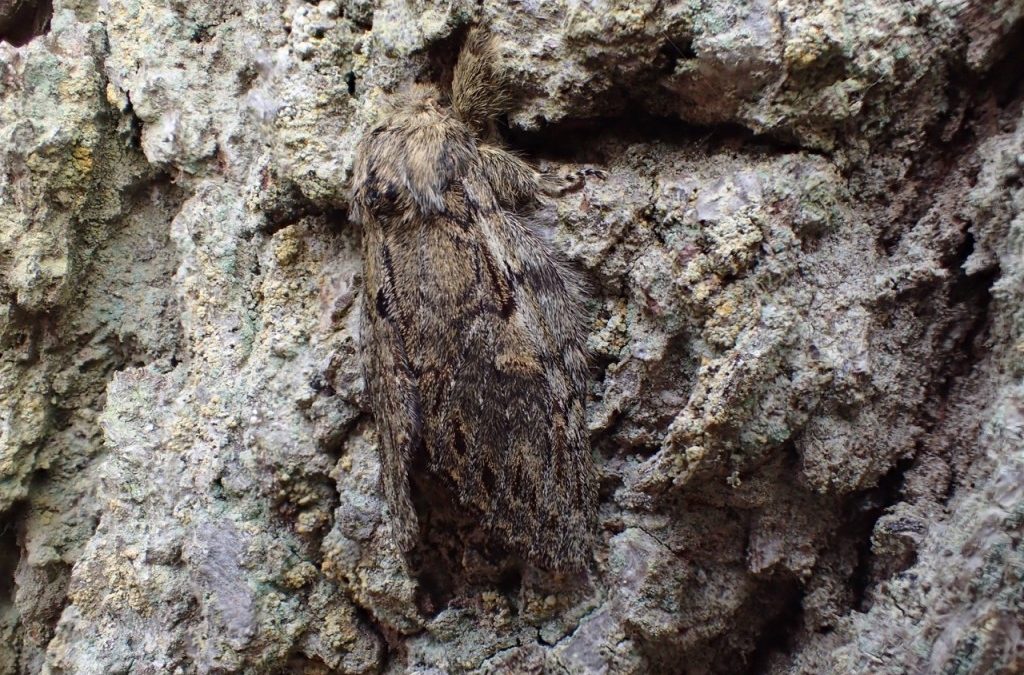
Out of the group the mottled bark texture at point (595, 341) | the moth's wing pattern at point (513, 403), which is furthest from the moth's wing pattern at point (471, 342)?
the mottled bark texture at point (595, 341)

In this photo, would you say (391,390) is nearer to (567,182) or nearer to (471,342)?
(471,342)

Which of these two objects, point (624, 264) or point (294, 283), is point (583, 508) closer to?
point (624, 264)

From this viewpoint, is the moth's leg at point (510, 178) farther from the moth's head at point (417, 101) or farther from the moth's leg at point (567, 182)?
the moth's head at point (417, 101)

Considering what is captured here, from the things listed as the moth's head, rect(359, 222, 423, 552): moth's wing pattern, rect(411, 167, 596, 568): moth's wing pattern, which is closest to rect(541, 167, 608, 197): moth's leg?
rect(411, 167, 596, 568): moth's wing pattern

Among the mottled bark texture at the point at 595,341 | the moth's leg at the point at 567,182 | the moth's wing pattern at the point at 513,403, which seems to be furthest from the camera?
the moth's leg at the point at 567,182

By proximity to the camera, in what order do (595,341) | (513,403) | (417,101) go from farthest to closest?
1. (417,101)
2. (595,341)
3. (513,403)

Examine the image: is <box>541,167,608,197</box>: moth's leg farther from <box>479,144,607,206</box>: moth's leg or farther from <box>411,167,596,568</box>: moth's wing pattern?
<box>411,167,596,568</box>: moth's wing pattern

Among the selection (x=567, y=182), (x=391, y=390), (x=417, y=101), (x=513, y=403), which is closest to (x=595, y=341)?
(x=513, y=403)

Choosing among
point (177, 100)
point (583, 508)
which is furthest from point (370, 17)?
point (583, 508)
